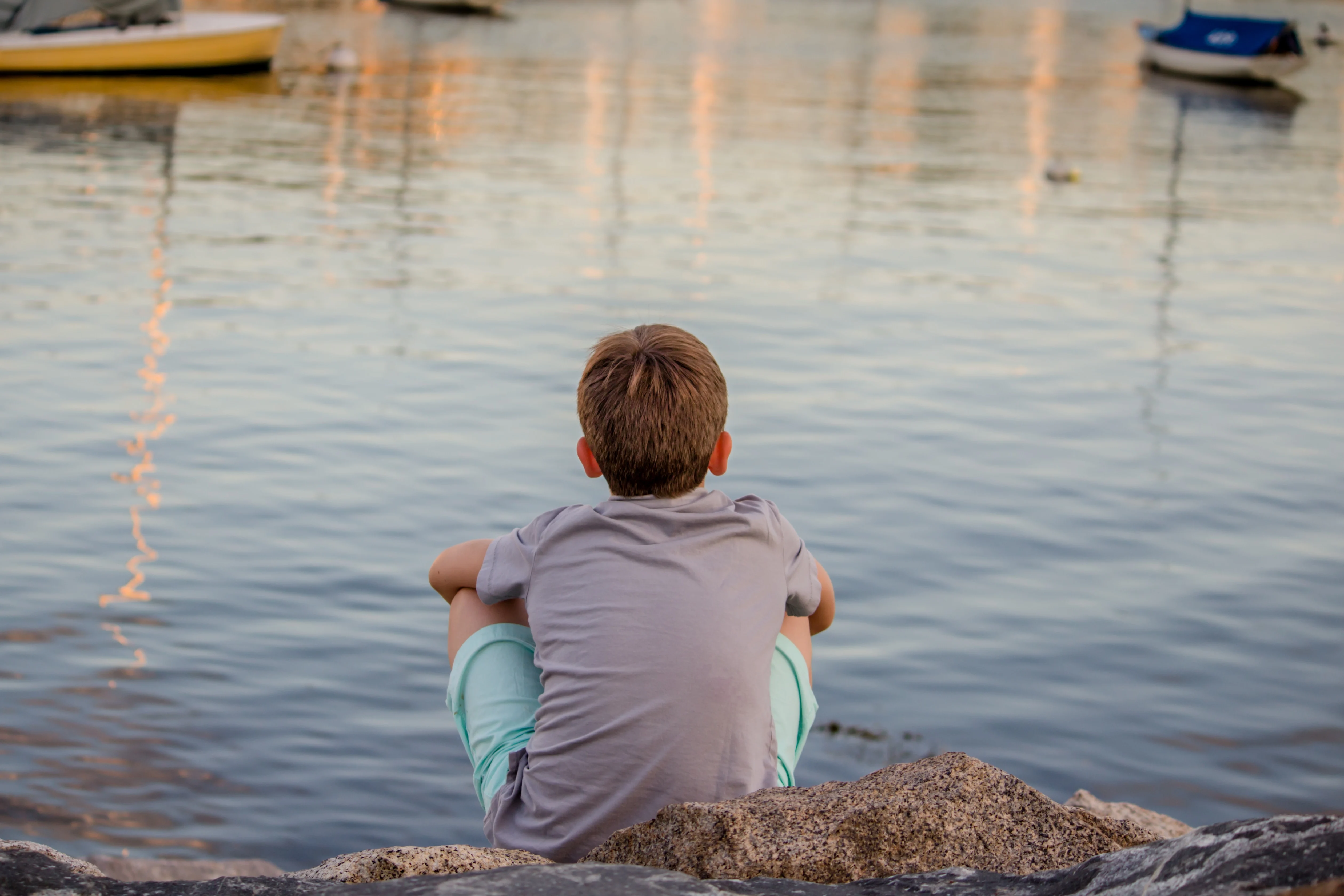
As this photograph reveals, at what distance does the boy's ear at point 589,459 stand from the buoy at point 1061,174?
20.0m

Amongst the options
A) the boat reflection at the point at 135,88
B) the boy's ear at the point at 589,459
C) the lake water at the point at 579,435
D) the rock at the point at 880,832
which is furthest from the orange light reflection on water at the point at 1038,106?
the rock at the point at 880,832

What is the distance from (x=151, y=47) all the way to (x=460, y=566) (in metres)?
29.4

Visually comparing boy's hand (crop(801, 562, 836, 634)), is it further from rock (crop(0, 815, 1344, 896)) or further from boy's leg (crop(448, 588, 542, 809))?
rock (crop(0, 815, 1344, 896))

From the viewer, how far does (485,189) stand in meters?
19.1

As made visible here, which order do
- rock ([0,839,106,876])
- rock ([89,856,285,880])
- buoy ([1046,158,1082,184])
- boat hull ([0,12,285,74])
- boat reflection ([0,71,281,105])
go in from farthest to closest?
boat hull ([0,12,285,74])
boat reflection ([0,71,281,105])
buoy ([1046,158,1082,184])
rock ([89,856,285,880])
rock ([0,839,106,876])

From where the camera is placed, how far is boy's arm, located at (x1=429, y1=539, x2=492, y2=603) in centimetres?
293

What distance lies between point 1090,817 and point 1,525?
5727 millimetres

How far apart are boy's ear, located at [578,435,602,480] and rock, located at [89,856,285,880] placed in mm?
1683

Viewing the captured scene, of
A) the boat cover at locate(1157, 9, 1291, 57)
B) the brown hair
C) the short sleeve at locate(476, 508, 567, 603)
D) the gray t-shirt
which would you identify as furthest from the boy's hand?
the boat cover at locate(1157, 9, 1291, 57)

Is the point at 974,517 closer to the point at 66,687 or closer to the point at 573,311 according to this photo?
the point at 66,687

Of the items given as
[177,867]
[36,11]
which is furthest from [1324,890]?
[36,11]

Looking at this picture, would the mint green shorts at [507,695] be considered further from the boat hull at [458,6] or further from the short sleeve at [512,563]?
the boat hull at [458,6]

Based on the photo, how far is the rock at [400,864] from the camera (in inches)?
91.9

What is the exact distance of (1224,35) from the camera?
1719 inches
